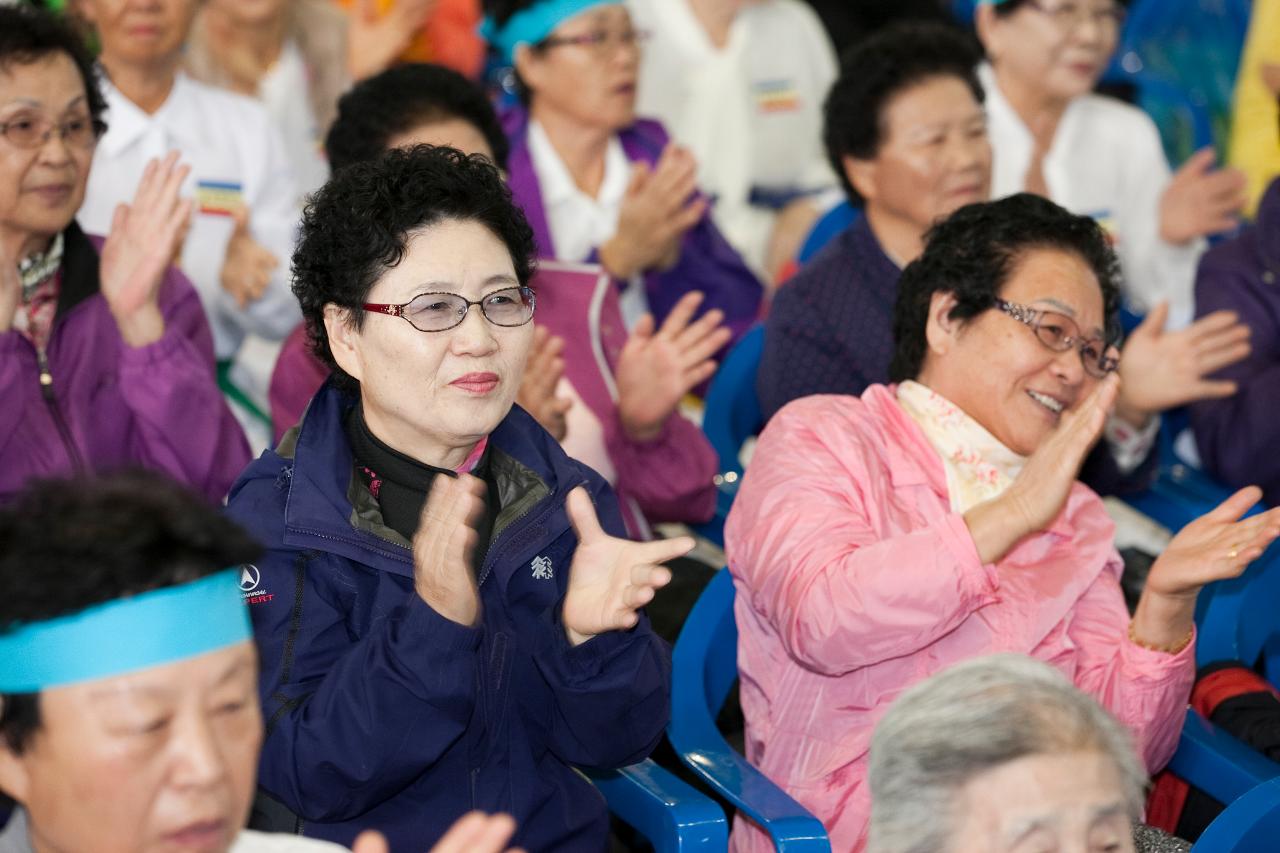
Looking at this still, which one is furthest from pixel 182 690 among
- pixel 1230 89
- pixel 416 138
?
pixel 1230 89

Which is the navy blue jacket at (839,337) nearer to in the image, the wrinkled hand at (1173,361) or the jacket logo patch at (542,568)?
the wrinkled hand at (1173,361)

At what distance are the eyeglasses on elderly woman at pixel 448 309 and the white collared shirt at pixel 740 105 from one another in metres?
2.59

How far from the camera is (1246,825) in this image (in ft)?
7.07

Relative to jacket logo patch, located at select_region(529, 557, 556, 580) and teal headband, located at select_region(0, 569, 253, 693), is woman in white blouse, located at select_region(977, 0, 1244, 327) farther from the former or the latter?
teal headband, located at select_region(0, 569, 253, 693)

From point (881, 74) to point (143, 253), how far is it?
150 cm

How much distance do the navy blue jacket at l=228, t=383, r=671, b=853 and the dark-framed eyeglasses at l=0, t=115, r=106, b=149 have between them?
2.85 feet

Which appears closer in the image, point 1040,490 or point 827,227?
point 1040,490

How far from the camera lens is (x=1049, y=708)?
163 centimetres

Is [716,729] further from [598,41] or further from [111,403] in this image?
[598,41]

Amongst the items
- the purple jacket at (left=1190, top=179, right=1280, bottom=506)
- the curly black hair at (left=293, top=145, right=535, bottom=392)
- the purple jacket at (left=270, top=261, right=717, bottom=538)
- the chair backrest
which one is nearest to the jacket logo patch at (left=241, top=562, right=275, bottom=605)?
the curly black hair at (left=293, top=145, right=535, bottom=392)

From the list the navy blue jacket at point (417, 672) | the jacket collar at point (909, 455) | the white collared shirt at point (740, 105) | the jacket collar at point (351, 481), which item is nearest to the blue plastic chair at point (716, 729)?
the navy blue jacket at point (417, 672)

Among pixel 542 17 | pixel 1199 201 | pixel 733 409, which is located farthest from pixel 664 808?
pixel 1199 201

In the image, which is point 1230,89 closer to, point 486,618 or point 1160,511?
point 1160,511

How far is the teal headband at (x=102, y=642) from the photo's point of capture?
141cm
